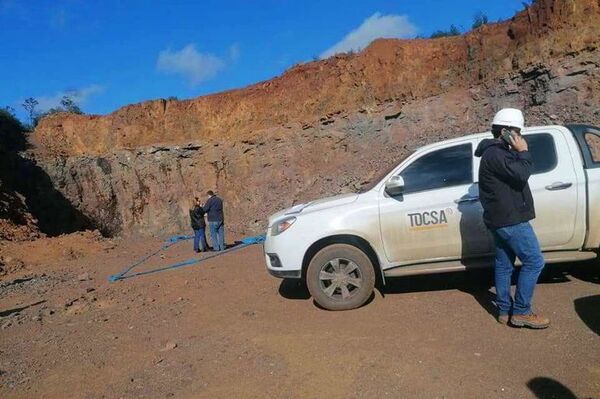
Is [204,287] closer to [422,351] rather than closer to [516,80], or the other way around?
[422,351]

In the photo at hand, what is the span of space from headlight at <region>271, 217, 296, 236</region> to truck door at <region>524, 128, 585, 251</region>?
2785 mm

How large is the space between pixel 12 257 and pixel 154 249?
4.04m

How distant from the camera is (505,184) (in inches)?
180

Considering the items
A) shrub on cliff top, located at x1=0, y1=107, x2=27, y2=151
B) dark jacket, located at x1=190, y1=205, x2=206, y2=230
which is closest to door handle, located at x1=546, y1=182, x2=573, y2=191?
dark jacket, located at x1=190, y1=205, x2=206, y2=230

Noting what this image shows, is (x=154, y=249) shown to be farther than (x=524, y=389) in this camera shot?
Yes

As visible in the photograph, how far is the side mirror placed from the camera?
5.64m

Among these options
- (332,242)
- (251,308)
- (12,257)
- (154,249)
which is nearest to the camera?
(332,242)

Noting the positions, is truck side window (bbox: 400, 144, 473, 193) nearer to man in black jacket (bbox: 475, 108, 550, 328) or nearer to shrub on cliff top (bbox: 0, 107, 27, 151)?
man in black jacket (bbox: 475, 108, 550, 328)

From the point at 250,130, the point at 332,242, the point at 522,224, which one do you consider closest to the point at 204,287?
the point at 332,242

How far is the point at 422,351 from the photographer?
4.47 metres

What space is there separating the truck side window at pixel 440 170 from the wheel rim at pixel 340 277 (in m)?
1.13

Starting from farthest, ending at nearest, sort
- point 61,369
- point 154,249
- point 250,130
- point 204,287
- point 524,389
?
point 250,130 < point 154,249 < point 204,287 < point 61,369 < point 524,389

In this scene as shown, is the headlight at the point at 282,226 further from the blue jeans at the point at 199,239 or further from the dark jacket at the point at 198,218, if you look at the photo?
the blue jeans at the point at 199,239

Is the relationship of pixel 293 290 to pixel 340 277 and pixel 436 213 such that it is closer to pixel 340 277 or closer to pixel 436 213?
pixel 340 277
